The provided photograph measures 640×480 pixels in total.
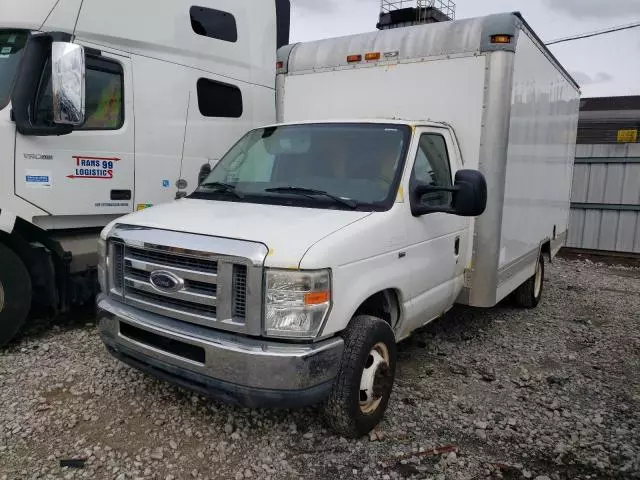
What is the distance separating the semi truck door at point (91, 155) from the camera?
4.70m

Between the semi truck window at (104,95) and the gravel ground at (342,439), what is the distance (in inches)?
83.4

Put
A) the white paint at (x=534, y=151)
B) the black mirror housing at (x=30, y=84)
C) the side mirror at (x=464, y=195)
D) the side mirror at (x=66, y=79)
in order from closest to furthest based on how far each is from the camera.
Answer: the side mirror at (x=464, y=195) < the side mirror at (x=66, y=79) < the black mirror housing at (x=30, y=84) < the white paint at (x=534, y=151)

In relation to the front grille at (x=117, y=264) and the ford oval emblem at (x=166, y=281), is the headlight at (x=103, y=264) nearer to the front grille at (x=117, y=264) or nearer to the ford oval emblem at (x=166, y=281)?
the front grille at (x=117, y=264)

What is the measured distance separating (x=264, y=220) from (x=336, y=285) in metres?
0.65

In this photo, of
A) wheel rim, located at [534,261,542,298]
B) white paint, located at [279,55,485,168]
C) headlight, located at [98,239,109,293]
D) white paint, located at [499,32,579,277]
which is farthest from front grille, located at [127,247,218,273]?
wheel rim, located at [534,261,542,298]

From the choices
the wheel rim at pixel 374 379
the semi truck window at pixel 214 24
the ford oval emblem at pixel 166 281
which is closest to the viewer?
the ford oval emblem at pixel 166 281

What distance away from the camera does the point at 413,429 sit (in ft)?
12.2

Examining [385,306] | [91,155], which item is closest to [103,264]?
[91,155]

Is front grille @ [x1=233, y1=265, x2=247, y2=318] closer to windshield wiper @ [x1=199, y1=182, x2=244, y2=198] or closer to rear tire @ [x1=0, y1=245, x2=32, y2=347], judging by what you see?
windshield wiper @ [x1=199, y1=182, x2=244, y2=198]

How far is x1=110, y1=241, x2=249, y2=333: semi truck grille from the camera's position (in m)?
3.04

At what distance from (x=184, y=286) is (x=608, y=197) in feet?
36.7

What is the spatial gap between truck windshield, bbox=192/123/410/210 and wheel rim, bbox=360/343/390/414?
991mm

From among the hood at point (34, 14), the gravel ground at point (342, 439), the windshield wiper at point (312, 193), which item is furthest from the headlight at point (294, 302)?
the hood at point (34, 14)

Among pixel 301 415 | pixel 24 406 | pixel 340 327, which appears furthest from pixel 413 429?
pixel 24 406
